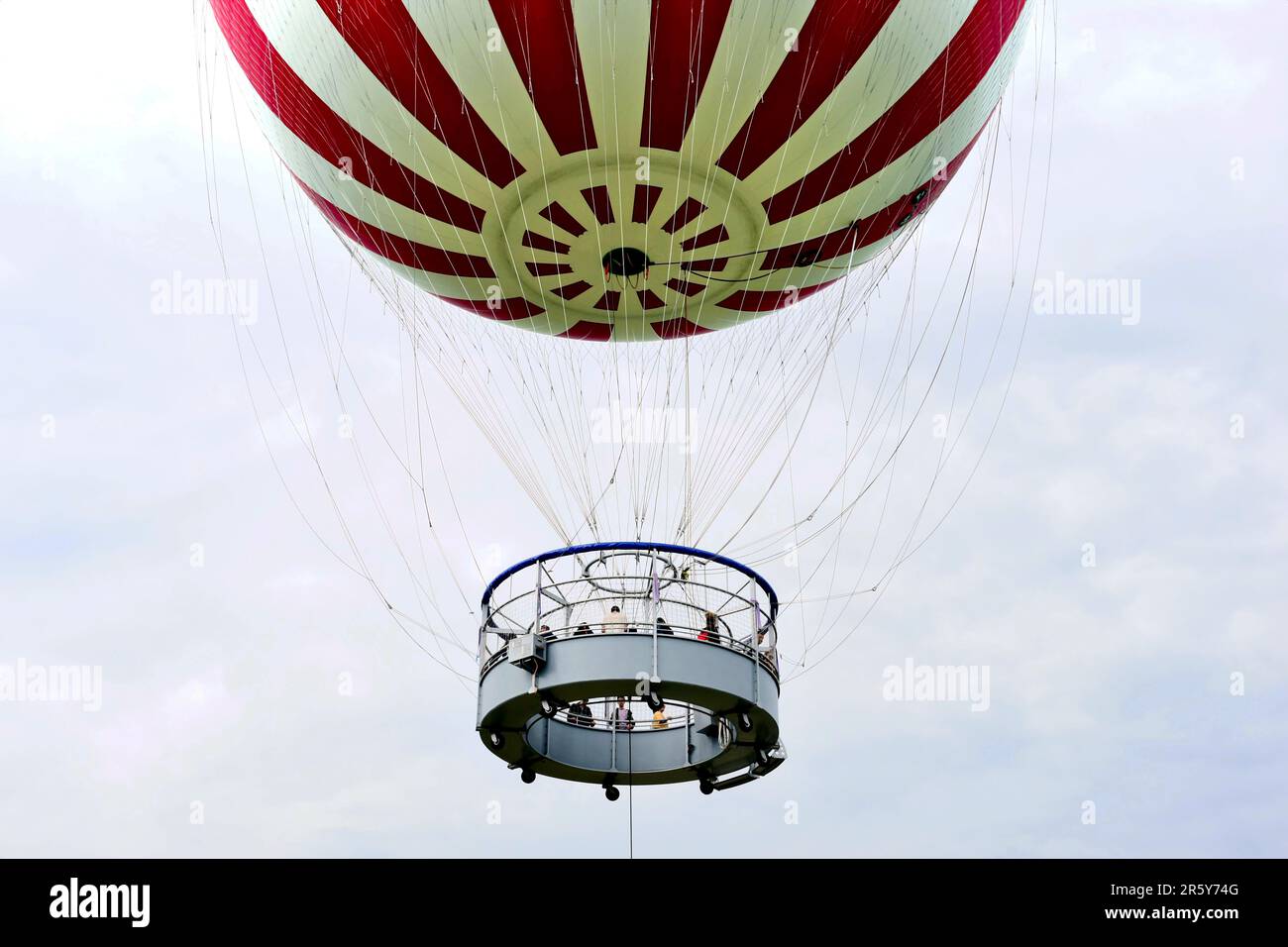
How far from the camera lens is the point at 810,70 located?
11.2 meters

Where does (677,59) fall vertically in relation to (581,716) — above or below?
above

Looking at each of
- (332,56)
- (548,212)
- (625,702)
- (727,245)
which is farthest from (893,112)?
(625,702)

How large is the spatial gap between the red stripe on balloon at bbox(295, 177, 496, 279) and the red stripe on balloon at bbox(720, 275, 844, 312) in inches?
109

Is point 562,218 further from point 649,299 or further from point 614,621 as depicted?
point 614,621

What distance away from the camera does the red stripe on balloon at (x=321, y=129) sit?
1206cm

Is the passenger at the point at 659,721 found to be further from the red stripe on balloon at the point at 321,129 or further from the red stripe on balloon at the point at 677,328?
the red stripe on balloon at the point at 321,129

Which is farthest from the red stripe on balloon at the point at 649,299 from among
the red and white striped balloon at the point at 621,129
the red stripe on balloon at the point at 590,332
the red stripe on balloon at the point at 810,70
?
the red stripe on balloon at the point at 810,70

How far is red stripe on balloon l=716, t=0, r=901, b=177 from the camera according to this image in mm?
10945

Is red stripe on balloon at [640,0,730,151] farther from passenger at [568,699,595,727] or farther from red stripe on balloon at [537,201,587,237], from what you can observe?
passenger at [568,699,595,727]

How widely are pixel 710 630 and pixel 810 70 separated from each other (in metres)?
4.98

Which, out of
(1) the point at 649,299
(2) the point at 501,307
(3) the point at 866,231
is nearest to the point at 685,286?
(1) the point at 649,299

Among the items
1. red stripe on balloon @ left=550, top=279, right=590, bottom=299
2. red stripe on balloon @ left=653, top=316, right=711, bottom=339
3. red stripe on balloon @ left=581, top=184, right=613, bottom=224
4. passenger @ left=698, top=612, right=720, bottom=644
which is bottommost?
passenger @ left=698, top=612, right=720, bottom=644

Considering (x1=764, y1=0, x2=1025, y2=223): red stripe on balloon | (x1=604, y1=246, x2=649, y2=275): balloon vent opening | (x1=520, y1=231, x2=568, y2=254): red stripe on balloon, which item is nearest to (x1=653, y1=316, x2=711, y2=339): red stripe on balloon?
(x1=604, y1=246, x2=649, y2=275): balloon vent opening

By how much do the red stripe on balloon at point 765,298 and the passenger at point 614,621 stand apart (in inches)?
192
